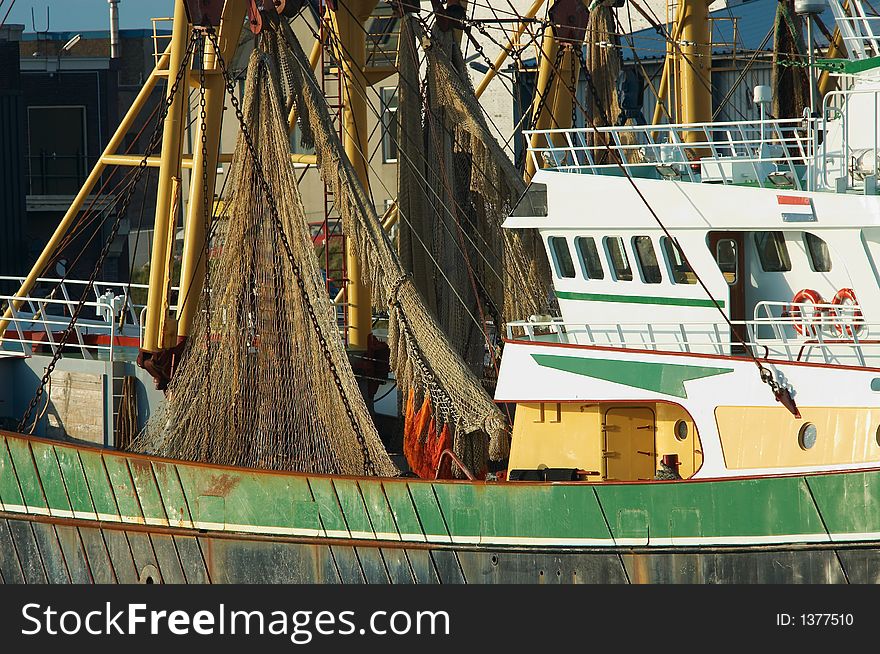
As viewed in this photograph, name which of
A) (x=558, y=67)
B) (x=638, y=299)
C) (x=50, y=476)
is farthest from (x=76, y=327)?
(x=638, y=299)

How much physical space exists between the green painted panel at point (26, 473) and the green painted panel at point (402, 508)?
15.4ft

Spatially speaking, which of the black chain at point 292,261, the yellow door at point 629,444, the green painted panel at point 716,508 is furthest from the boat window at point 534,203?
the green painted panel at point 716,508

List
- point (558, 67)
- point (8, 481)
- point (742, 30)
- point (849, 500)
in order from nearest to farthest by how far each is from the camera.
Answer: point (849, 500) → point (8, 481) → point (558, 67) → point (742, 30)

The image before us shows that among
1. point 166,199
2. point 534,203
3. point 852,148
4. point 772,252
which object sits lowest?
point 772,252

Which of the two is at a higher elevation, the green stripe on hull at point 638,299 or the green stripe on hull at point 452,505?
the green stripe on hull at point 638,299

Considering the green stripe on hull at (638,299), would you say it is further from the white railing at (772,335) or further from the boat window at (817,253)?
the boat window at (817,253)

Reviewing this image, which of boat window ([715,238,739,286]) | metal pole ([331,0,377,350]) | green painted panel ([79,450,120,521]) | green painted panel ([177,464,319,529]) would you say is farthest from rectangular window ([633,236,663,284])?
green painted panel ([79,450,120,521])

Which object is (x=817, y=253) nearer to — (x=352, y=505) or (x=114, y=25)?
(x=352, y=505)

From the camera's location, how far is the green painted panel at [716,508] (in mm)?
14914

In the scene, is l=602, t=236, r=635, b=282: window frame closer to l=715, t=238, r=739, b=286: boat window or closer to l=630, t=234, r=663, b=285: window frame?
l=630, t=234, r=663, b=285: window frame

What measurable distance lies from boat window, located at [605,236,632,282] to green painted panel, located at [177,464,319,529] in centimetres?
402

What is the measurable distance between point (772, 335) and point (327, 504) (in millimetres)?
5014

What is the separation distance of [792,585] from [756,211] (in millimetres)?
3685

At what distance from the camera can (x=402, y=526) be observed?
16.7 m
